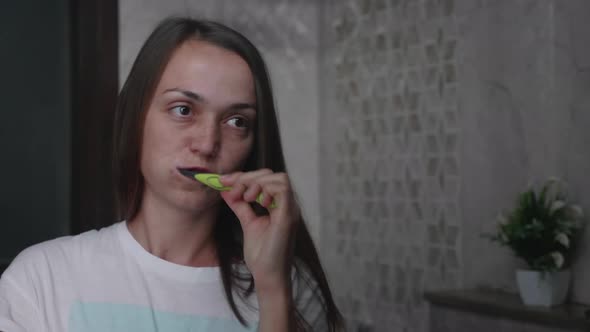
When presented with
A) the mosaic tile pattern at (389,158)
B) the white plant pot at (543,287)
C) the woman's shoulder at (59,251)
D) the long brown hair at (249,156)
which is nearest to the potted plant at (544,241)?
the white plant pot at (543,287)

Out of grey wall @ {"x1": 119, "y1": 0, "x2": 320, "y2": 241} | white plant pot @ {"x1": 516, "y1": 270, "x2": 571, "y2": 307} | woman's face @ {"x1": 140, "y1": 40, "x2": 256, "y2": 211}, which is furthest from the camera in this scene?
grey wall @ {"x1": 119, "y1": 0, "x2": 320, "y2": 241}

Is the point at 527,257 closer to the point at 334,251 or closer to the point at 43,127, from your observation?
the point at 334,251

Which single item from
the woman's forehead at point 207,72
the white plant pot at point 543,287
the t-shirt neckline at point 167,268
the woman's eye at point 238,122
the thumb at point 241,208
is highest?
the woman's forehead at point 207,72

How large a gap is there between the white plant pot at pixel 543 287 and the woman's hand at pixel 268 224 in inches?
42.4

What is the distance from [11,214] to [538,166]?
1.36m

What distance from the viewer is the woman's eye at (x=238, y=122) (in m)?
0.96

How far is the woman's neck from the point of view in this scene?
996 mm

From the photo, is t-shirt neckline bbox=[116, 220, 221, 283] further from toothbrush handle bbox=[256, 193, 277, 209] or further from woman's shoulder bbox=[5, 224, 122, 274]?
toothbrush handle bbox=[256, 193, 277, 209]

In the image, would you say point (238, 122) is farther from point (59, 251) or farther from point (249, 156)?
point (59, 251)

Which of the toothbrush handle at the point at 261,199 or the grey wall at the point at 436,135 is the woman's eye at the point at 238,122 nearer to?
the toothbrush handle at the point at 261,199

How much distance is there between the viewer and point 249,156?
1.02 meters

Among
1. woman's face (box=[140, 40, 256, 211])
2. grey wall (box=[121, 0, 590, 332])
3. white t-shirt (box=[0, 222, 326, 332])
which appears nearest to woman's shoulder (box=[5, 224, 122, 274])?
white t-shirt (box=[0, 222, 326, 332])

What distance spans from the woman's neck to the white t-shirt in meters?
0.02

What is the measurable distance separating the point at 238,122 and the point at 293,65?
170cm
